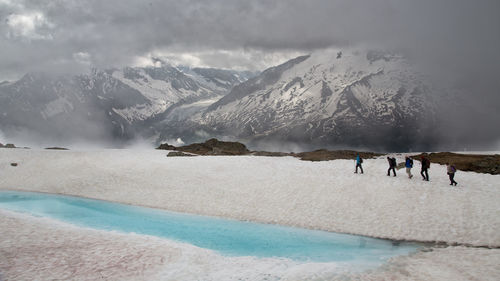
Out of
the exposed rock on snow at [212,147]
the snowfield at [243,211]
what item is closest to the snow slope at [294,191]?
the snowfield at [243,211]

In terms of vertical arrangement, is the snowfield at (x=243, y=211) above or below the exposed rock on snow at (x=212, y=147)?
below

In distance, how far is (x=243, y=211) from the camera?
37.1 metres

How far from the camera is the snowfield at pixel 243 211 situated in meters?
19.9

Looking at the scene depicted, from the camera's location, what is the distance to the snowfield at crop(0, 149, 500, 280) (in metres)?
19.9

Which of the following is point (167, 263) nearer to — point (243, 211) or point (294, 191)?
point (243, 211)

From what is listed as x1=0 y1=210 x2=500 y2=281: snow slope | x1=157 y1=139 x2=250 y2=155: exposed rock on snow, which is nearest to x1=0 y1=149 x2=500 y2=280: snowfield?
x1=0 y1=210 x2=500 y2=281: snow slope

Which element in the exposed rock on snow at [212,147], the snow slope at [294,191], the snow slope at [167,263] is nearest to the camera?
the snow slope at [167,263]

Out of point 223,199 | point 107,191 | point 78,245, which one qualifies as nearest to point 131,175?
point 107,191

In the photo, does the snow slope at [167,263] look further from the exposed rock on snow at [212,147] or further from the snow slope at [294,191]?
the exposed rock on snow at [212,147]

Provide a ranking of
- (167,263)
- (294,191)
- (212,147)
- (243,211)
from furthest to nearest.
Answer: (212,147) → (294,191) → (243,211) → (167,263)

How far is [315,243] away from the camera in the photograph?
28.0 metres

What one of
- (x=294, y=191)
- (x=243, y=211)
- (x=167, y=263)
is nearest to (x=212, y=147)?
(x=294, y=191)

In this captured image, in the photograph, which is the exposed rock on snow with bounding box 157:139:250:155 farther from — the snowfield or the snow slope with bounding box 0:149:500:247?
the snow slope with bounding box 0:149:500:247

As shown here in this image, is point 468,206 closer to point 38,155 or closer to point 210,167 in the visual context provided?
point 210,167
